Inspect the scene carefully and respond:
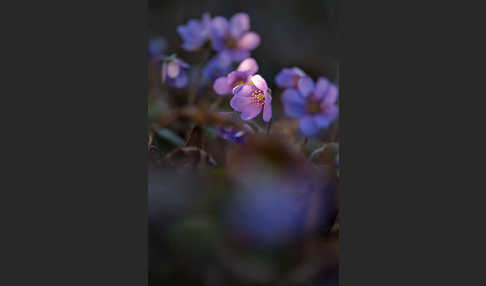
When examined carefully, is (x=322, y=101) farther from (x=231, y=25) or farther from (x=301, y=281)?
Result: (x=301, y=281)

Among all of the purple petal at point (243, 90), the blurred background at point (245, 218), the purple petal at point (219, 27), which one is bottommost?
the blurred background at point (245, 218)

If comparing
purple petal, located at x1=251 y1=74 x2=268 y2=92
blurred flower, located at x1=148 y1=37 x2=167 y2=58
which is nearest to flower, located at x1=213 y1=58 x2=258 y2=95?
purple petal, located at x1=251 y1=74 x2=268 y2=92

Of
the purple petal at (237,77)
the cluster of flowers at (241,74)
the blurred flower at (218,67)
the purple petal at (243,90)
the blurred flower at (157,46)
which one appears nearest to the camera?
the purple petal at (243,90)

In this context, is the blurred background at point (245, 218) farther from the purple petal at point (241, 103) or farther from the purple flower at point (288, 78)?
the purple flower at point (288, 78)

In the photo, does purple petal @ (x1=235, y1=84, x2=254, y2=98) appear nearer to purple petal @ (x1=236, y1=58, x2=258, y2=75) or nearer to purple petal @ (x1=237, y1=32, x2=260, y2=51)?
purple petal @ (x1=236, y1=58, x2=258, y2=75)

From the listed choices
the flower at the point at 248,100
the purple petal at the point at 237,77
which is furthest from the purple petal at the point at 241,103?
the purple petal at the point at 237,77

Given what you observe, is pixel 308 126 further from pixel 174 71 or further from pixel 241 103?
pixel 174 71

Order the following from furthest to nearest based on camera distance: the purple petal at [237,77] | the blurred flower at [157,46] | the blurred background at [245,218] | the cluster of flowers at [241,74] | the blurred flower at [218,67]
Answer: the blurred flower at [157,46], the blurred flower at [218,67], the cluster of flowers at [241,74], the purple petal at [237,77], the blurred background at [245,218]

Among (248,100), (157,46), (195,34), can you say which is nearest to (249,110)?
(248,100)
